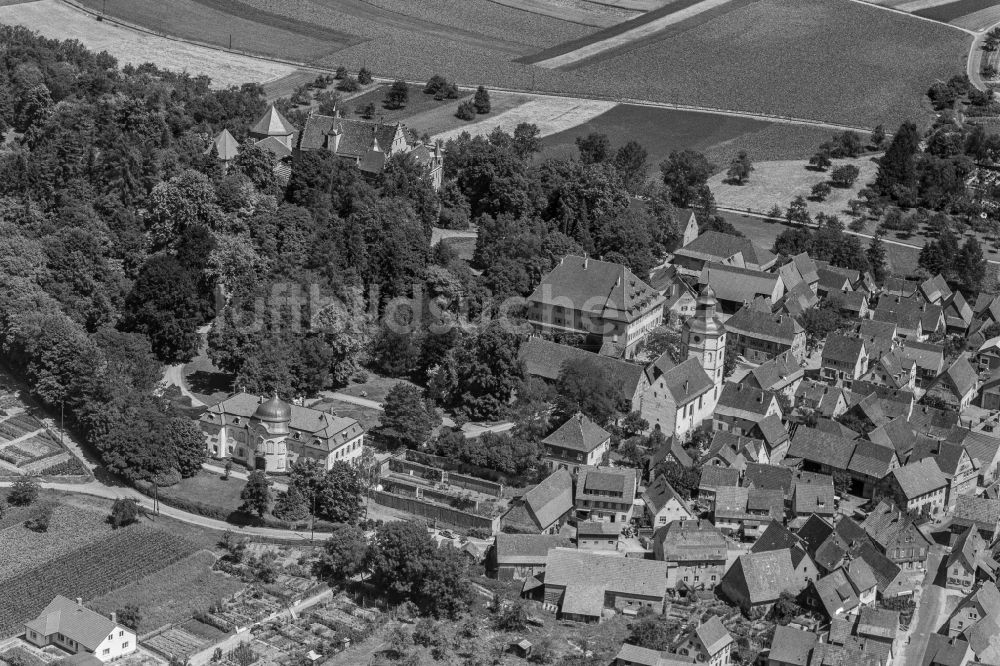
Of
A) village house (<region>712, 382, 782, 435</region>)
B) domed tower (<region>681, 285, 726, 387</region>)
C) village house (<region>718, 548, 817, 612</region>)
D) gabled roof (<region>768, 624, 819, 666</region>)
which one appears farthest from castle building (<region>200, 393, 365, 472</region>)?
gabled roof (<region>768, 624, 819, 666</region>)

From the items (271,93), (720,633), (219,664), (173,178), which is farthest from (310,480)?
(271,93)

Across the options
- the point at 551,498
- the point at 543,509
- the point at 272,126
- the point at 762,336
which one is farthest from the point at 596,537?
the point at 272,126

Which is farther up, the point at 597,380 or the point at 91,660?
the point at 597,380

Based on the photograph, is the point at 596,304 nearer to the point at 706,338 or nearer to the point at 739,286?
the point at 706,338

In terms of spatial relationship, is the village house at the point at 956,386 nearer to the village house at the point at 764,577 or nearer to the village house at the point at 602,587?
the village house at the point at 764,577

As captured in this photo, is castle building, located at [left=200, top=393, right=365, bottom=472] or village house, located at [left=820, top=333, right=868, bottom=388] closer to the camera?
castle building, located at [left=200, top=393, right=365, bottom=472]

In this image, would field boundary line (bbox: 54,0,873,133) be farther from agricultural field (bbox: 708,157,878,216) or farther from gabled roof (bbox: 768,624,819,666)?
gabled roof (bbox: 768,624,819,666)

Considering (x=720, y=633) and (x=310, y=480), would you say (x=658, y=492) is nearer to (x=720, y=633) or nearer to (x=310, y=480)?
(x=720, y=633)
